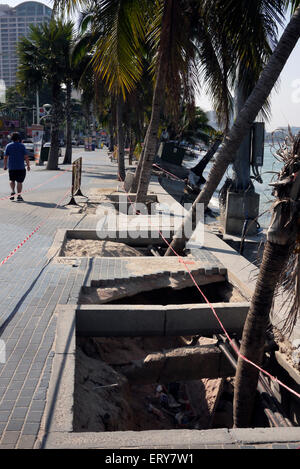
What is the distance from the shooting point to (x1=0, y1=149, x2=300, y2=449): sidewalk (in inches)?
129

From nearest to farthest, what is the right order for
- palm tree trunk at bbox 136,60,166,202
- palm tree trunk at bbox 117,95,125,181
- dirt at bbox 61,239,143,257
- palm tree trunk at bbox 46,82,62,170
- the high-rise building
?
dirt at bbox 61,239,143,257
palm tree trunk at bbox 136,60,166,202
palm tree trunk at bbox 117,95,125,181
palm tree trunk at bbox 46,82,62,170
the high-rise building

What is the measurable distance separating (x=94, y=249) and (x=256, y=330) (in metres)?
4.67

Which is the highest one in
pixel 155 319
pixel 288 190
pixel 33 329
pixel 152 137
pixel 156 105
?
pixel 156 105

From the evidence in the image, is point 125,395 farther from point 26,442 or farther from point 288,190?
point 288,190

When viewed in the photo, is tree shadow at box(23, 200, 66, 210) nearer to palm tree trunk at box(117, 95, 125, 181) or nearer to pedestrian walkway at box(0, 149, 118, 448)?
pedestrian walkway at box(0, 149, 118, 448)

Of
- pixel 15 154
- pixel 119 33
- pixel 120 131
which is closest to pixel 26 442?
pixel 119 33

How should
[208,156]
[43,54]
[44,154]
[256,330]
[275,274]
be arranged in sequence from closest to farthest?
[275,274] → [256,330] → [43,54] → [208,156] → [44,154]

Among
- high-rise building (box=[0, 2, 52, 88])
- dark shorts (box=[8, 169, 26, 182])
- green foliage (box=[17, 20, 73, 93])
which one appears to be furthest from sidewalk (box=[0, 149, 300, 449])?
high-rise building (box=[0, 2, 52, 88])

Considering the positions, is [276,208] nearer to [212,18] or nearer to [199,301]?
[199,301]

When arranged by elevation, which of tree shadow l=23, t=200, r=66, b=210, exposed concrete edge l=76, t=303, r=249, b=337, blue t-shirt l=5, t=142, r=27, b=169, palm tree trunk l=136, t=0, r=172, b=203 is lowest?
exposed concrete edge l=76, t=303, r=249, b=337

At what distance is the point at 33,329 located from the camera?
4.92m

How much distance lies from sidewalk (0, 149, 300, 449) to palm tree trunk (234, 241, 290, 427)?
103cm

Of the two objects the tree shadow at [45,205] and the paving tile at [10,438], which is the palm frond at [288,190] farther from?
the tree shadow at [45,205]

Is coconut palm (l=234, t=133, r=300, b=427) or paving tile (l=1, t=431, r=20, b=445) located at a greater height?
coconut palm (l=234, t=133, r=300, b=427)
